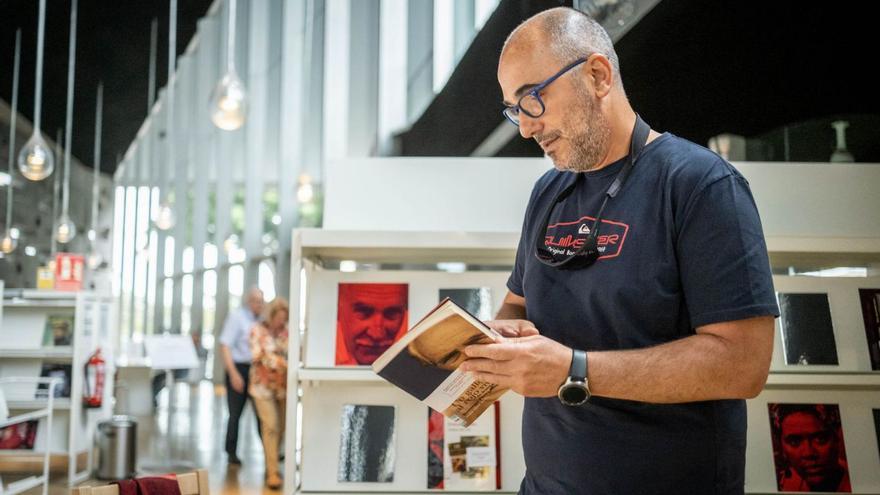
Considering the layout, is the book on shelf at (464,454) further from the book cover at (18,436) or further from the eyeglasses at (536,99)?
the book cover at (18,436)

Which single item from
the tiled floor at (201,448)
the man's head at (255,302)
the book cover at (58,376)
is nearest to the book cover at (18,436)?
the book cover at (58,376)

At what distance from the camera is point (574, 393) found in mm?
1154

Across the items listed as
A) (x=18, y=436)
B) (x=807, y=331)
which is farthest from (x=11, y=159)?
(x=807, y=331)

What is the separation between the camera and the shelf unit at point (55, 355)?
669cm

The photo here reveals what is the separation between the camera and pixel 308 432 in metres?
2.47

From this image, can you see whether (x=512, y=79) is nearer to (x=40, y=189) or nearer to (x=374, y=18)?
(x=374, y=18)

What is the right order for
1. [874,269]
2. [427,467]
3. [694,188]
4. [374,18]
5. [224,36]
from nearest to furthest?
[694,188]
[427,467]
[874,269]
[374,18]
[224,36]

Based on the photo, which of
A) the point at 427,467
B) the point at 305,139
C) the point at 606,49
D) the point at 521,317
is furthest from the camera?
the point at 305,139

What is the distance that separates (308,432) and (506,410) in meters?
0.67

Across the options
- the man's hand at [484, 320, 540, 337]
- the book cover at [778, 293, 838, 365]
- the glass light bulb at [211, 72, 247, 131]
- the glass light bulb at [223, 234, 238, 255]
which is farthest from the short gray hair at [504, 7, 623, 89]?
the glass light bulb at [223, 234, 238, 255]

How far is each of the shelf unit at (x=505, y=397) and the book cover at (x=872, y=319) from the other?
21 millimetres

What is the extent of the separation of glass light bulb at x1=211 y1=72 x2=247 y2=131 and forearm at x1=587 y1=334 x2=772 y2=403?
4.69 metres

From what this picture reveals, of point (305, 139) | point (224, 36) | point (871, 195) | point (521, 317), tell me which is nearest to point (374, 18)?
point (305, 139)

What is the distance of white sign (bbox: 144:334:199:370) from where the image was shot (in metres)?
8.27
